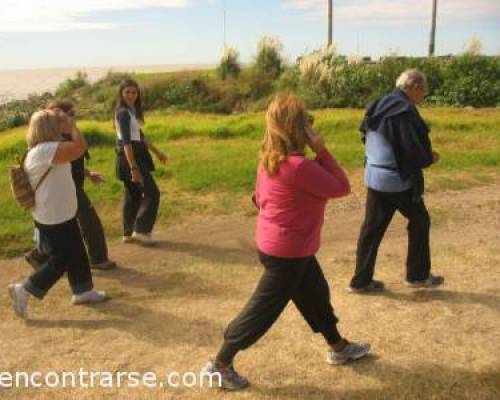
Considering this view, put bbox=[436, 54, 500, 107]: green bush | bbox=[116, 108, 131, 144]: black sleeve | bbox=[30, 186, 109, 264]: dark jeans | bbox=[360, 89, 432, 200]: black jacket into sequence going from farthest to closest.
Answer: bbox=[436, 54, 500, 107]: green bush < bbox=[116, 108, 131, 144]: black sleeve < bbox=[30, 186, 109, 264]: dark jeans < bbox=[360, 89, 432, 200]: black jacket

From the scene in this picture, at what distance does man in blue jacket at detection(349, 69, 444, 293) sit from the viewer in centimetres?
465

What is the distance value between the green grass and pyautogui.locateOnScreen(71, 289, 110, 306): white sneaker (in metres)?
1.87

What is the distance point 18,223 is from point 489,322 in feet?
18.1

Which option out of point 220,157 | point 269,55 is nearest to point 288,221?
point 220,157

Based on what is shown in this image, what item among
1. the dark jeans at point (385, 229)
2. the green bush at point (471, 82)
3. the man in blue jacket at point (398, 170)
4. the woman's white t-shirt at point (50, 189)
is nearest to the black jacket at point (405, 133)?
the man in blue jacket at point (398, 170)

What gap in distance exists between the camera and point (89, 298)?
203 inches

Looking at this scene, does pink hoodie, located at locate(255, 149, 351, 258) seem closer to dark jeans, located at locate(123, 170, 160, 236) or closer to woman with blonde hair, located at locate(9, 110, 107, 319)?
woman with blonde hair, located at locate(9, 110, 107, 319)

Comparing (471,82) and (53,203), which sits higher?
(471,82)

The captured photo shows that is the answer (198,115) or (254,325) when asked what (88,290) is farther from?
(198,115)

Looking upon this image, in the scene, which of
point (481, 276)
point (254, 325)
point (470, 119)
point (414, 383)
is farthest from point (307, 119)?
point (470, 119)

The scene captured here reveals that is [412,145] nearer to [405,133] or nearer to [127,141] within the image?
[405,133]

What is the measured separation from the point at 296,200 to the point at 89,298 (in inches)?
96.1

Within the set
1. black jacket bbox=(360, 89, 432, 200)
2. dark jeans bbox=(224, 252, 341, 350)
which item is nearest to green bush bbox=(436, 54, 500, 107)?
black jacket bbox=(360, 89, 432, 200)

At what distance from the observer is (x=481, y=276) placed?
18.4 ft
